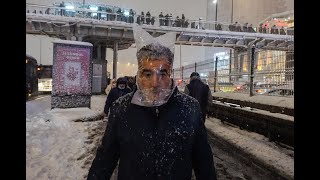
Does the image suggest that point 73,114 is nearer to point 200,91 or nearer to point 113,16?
point 200,91

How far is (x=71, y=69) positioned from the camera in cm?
1326

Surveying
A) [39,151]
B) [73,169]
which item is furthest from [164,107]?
[39,151]

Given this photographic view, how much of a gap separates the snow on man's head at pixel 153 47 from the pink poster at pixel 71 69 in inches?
435

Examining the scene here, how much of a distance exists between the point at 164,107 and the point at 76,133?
7.64 m

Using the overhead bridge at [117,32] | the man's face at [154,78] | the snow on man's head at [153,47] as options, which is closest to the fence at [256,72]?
the snow on man's head at [153,47]

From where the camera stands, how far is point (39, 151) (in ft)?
23.2

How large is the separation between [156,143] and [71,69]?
11.6 metres

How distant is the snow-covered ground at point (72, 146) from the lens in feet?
18.9

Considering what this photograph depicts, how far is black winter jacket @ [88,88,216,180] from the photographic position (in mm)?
2277

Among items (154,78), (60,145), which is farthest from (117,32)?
(154,78)

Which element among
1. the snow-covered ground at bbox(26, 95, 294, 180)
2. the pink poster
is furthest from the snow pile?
the pink poster

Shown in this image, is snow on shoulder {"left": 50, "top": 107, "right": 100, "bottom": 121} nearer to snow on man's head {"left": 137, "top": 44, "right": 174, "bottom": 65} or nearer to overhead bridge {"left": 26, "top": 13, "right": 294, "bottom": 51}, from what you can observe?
snow on man's head {"left": 137, "top": 44, "right": 174, "bottom": 65}
